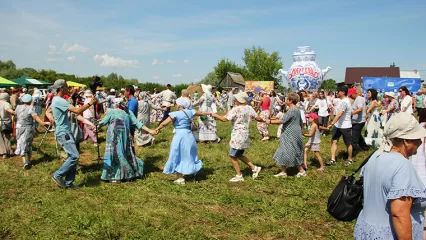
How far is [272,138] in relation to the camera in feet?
41.1

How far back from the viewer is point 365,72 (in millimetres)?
61406

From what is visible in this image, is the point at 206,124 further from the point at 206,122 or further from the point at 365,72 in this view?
the point at 365,72

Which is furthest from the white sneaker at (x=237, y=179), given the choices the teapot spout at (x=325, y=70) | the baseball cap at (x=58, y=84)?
the teapot spout at (x=325, y=70)

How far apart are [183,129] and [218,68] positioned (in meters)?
65.5

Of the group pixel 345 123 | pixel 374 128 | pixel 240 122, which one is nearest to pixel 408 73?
pixel 374 128

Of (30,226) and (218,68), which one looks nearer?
(30,226)

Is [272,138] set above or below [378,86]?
below

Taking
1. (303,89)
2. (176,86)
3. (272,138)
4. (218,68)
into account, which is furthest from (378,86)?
(218,68)

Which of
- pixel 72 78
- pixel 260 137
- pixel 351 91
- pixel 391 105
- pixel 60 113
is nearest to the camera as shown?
pixel 60 113

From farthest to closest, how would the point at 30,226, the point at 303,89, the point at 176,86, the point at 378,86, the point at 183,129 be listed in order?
the point at 176,86 < the point at 378,86 < the point at 303,89 < the point at 183,129 < the point at 30,226

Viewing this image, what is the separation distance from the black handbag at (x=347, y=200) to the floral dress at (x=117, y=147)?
4.70 meters

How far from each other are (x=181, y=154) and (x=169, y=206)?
134cm

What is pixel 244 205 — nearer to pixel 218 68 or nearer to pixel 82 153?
pixel 82 153

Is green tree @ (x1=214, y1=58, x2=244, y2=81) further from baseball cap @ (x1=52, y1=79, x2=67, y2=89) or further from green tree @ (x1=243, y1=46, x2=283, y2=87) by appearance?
baseball cap @ (x1=52, y1=79, x2=67, y2=89)
